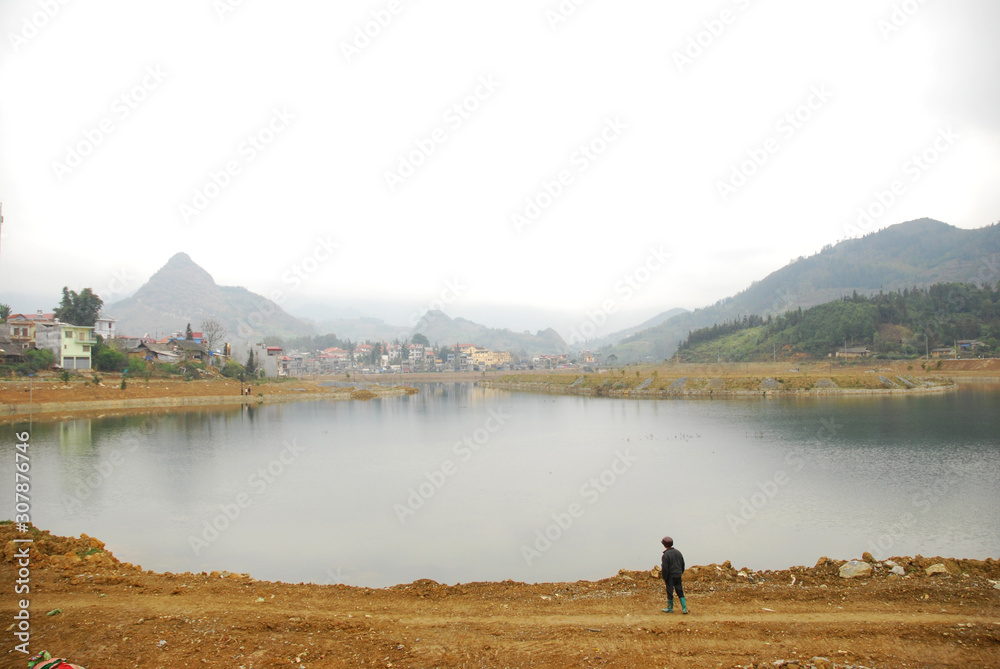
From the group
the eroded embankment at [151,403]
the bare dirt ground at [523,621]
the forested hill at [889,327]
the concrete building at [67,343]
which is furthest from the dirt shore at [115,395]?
the forested hill at [889,327]

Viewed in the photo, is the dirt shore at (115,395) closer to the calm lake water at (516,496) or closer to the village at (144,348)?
the village at (144,348)

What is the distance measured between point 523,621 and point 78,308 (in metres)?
66.8

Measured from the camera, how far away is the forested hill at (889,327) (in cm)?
6988

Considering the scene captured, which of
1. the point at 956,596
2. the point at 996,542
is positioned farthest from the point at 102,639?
the point at 996,542

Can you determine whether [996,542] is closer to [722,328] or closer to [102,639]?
[102,639]

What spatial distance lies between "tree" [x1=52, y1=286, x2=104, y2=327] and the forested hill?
83494mm

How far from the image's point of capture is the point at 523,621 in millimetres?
6625

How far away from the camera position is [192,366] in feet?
185

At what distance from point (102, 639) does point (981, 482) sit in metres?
19.8

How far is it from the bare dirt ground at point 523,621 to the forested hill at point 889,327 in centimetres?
7459

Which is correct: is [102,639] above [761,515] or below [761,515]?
above

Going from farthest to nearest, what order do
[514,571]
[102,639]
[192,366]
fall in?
[192,366]
[514,571]
[102,639]

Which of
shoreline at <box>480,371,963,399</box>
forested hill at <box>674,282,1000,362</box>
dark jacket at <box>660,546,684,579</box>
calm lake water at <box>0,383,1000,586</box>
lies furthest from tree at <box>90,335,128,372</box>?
forested hill at <box>674,282,1000,362</box>

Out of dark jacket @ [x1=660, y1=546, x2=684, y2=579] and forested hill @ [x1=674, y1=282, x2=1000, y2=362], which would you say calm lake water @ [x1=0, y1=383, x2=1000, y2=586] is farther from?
forested hill @ [x1=674, y1=282, x2=1000, y2=362]
